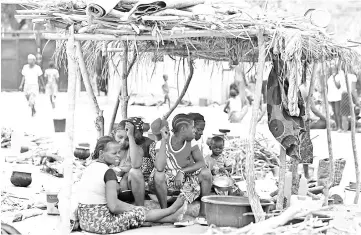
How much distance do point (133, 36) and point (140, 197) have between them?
6.58 feet

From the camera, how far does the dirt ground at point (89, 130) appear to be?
27.3ft

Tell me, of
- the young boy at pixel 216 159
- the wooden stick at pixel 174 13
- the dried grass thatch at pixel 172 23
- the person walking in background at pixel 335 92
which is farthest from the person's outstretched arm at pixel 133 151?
the person walking in background at pixel 335 92

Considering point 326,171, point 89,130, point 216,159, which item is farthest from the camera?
point 89,130

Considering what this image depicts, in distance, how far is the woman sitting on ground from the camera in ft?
25.6

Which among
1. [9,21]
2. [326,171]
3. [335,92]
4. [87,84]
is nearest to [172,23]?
[87,84]

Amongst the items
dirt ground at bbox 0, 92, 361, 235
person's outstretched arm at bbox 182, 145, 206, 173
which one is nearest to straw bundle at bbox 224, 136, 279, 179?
dirt ground at bbox 0, 92, 361, 235

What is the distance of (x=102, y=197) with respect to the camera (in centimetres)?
787

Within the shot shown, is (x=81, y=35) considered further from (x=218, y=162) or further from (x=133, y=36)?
(x=218, y=162)

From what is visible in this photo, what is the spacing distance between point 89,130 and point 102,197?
12.2 meters

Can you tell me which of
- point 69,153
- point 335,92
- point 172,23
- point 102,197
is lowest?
point 102,197

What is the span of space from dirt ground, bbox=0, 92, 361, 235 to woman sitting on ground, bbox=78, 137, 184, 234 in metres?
0.28

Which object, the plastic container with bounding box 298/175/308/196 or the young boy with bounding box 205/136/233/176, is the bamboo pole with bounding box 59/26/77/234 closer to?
the young boy with bounding box 205/136/233/176

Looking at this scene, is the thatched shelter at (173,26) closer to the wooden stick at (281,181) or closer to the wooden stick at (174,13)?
the wooden stick at (174,13)

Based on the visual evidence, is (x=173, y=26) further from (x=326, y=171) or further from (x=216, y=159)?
(x=326, y=171)
